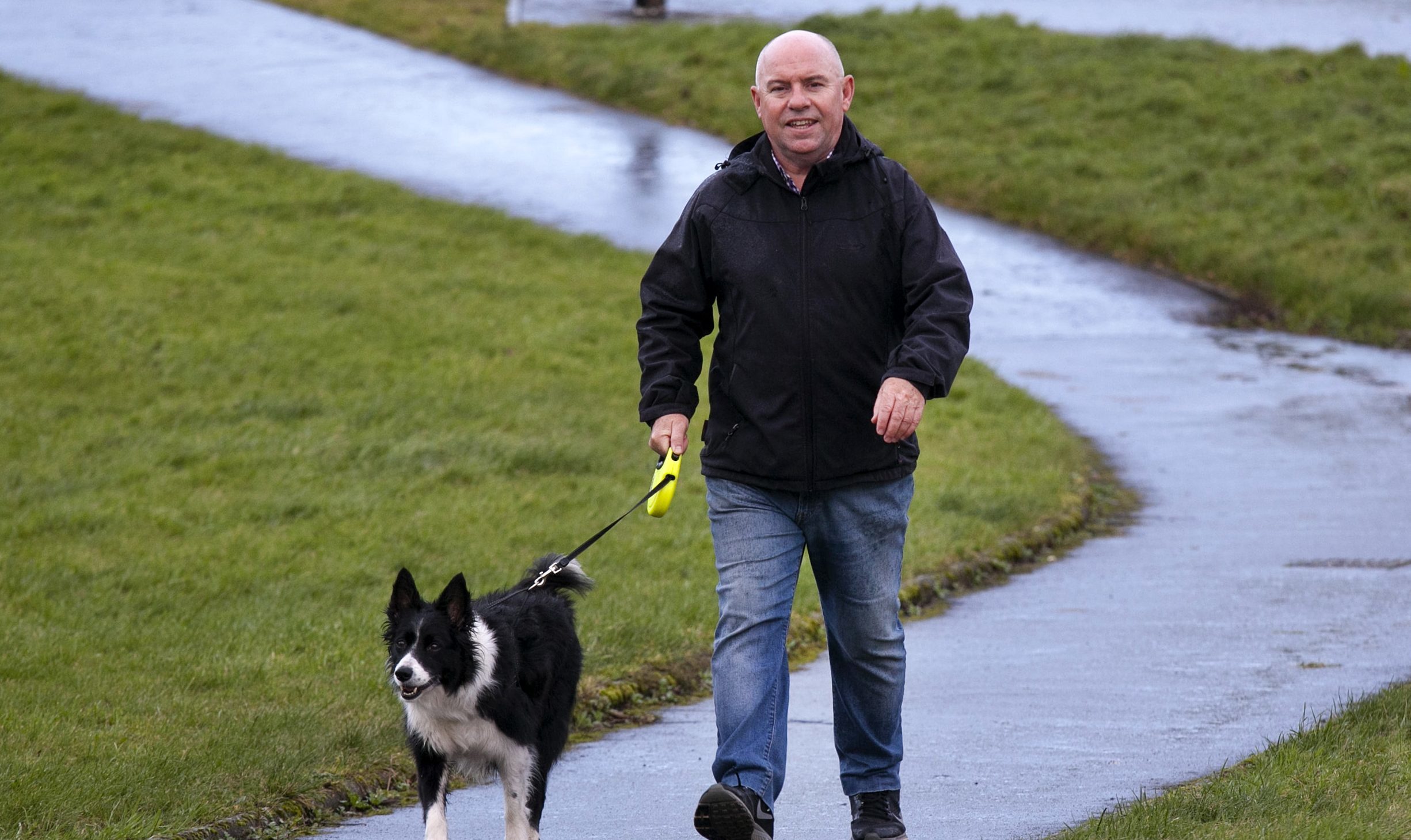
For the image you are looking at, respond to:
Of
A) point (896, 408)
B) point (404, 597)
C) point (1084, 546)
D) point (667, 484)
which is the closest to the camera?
point (896, 408)

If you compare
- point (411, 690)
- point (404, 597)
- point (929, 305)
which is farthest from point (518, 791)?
point (929, 305)

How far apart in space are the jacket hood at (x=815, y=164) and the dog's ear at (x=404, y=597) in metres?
1.52

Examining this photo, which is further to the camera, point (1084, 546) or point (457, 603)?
point (1084, 546)

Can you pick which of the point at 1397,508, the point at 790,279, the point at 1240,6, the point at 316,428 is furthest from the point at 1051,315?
the point at 1240,6

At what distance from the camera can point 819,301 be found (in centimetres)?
467

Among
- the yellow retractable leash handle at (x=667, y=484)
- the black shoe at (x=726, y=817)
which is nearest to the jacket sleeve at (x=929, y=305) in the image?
the yellow retractable leash handle at (x=667, y=484)

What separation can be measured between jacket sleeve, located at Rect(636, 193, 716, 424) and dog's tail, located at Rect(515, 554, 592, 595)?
0.99 m

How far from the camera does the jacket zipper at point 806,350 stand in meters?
4.67

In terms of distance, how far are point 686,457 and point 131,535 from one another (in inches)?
158

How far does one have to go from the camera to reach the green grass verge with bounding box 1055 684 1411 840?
15.4 feet

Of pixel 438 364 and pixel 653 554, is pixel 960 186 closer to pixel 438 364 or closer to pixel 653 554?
pixel 438 364

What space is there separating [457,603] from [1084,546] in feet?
19.8

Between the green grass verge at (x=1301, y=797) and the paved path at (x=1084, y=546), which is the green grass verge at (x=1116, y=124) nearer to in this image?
the paved path at (x=1084, y=546)

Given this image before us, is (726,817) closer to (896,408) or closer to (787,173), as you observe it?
(896,408)
